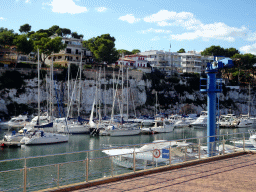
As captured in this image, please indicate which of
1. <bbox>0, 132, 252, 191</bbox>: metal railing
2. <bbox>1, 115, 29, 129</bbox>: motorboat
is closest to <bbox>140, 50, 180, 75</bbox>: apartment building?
<bbox>1, 115, 29, 129</bbox>: motorboat

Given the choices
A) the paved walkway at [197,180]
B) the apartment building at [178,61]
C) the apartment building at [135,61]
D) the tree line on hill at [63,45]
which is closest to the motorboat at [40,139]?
the paved walkway at [197,180]

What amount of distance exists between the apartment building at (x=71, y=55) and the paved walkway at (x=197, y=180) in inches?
2711

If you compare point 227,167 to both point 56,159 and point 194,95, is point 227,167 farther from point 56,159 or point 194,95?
point 194,95

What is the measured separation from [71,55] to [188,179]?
75.8 m

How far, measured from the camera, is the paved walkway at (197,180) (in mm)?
8898

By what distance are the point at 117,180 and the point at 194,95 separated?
8574 centimetres

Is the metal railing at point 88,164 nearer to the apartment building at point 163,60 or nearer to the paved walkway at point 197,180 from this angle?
the paved walkway at point 197,180

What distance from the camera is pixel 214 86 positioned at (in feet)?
64.9

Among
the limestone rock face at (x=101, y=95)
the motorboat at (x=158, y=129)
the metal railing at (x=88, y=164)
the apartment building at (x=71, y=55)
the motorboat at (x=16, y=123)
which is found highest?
the apartment building at (x=71, y=55)

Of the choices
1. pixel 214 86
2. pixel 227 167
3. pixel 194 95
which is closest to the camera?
pixel 227 167

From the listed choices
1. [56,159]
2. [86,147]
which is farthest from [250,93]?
[56,159]

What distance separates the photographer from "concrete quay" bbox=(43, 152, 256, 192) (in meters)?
8.91

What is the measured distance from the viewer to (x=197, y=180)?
9.77m

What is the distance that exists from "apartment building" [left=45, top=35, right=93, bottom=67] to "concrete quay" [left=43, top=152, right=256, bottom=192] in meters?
68.5
